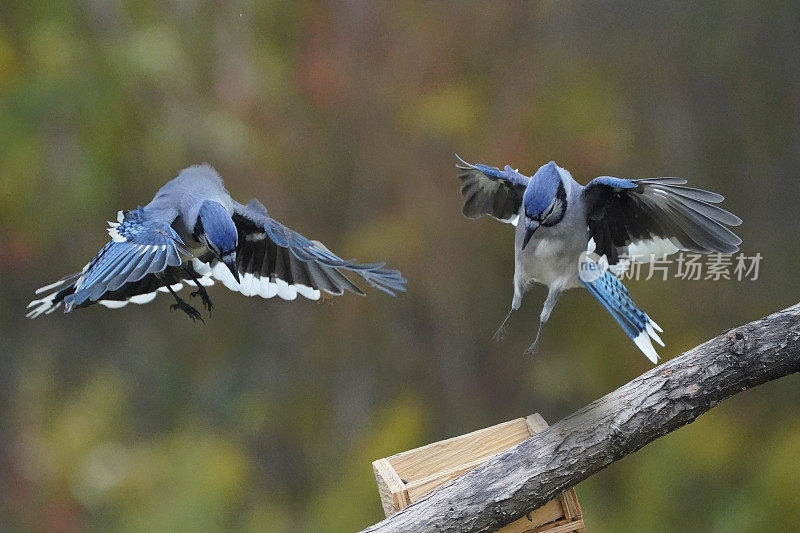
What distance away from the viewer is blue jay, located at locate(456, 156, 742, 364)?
70.9 inches

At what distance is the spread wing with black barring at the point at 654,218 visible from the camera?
1811mm

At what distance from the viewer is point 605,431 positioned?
179cm

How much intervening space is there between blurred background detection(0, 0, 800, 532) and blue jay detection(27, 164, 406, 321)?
1.02 m

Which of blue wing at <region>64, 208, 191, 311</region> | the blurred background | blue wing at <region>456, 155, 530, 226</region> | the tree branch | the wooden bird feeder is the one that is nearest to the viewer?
blue wing at <region>64, 208, 191, 311</region>

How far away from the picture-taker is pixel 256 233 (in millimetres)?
2191

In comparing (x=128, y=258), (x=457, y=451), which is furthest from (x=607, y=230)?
(x=128, y=258)

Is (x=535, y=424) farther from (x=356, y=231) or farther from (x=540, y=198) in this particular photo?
(x=356, y=231)

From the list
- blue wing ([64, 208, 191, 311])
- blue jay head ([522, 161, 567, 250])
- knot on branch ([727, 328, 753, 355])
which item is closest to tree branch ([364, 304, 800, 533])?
knot on branch ([727, 328, 753, 355])

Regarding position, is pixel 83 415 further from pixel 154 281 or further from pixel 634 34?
pixel 634 34

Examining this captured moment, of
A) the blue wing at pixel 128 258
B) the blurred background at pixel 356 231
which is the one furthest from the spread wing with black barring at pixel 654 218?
the blurred background at pixel 356 231

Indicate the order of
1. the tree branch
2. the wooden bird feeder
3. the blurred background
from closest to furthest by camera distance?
the tree branch
the wooden bird feeder
the blurred background

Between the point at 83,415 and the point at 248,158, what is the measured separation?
1.14 m

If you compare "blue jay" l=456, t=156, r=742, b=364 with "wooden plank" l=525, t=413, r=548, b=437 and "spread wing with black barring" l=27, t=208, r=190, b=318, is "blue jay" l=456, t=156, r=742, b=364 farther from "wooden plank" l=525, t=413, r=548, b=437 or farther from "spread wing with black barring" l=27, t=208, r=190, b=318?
"spread wing with black barring" l=27, t=208, r=190, b=318

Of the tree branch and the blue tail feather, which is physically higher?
the blue tail feather
